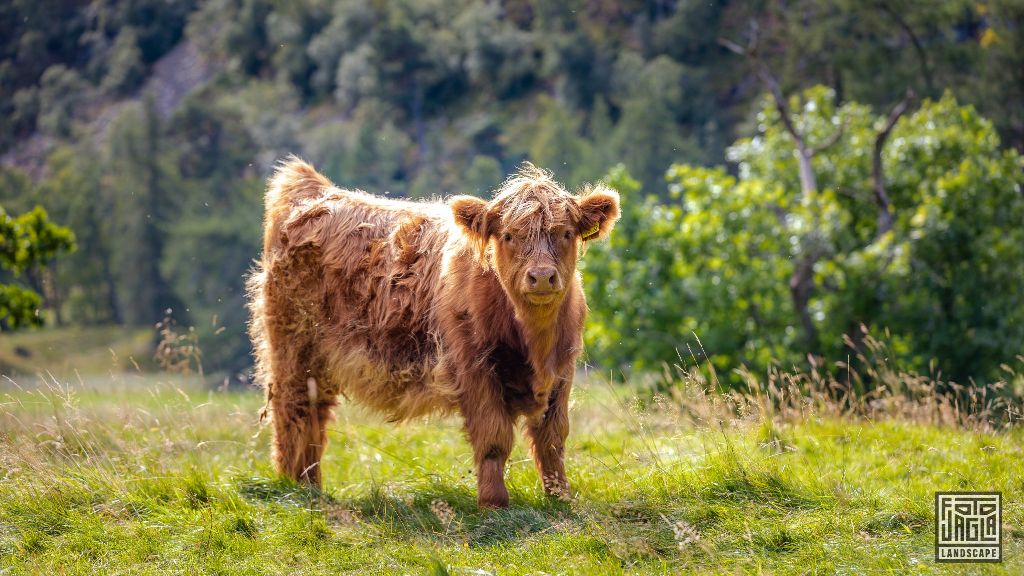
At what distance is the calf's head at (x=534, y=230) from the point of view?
5.15 meters

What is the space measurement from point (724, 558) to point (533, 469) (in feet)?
6.49

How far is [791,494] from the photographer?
16.5 ft

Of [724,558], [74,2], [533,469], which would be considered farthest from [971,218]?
[74,2]

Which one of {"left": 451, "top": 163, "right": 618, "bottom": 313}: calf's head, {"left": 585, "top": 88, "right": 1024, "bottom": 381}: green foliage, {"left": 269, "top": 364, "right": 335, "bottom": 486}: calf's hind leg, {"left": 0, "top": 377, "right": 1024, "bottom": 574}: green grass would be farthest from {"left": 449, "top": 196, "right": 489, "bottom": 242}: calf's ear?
{"left": 585, "top": 88, "right": 1024, "bottom": 381}: green foliage

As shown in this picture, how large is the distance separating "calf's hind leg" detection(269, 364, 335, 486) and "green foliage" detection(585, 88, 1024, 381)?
958 cm

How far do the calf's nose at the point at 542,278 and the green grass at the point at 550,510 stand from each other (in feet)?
3.68

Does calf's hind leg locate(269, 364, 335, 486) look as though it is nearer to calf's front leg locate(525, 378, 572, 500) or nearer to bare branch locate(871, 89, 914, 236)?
calf's front leg locate(525, 378, 572, 500)

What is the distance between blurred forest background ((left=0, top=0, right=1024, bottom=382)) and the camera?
16641 millimetres

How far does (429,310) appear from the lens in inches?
229

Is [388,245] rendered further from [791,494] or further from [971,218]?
[971,218]

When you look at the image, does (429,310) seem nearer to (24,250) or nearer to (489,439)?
(489,439)

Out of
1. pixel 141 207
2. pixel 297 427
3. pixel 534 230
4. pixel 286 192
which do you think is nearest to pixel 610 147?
pixel 141 207

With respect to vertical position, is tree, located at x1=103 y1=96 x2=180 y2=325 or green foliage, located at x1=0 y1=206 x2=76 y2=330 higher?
green foliage, located at x1=0 y1=206 x2=76 y2=330

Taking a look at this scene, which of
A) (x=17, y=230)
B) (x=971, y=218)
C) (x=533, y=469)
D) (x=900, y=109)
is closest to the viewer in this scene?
(x=533, y=469)
